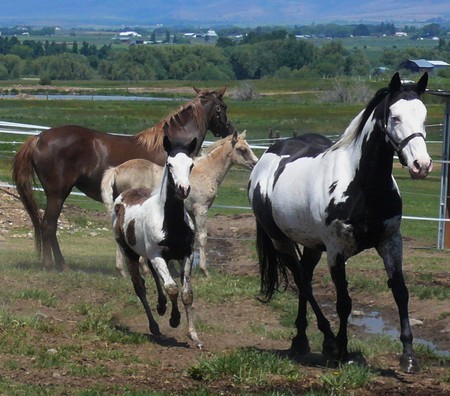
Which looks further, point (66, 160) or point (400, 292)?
point (66, 160)

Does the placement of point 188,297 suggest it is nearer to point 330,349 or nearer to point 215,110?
point 330,349

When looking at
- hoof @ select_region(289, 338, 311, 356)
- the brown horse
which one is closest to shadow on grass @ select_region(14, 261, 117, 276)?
the brown horse

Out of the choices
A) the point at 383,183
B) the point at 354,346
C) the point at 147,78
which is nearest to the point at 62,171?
the point at 354,346

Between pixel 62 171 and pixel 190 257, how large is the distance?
485 cm

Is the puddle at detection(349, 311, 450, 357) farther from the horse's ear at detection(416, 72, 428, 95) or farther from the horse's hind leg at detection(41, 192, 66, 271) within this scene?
the horse's hind leg at detection(41, 192, 66, 271)

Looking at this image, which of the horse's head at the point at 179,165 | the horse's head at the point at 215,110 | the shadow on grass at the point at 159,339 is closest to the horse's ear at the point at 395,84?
the horse's head at the point at 179,165

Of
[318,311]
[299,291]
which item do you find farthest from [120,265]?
[318,311]

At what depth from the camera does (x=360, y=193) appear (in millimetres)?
7785

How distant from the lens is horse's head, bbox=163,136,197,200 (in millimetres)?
9016

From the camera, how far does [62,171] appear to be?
13781 millimetres

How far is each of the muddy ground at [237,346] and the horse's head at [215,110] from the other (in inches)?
72.6

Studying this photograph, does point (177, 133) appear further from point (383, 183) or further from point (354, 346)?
point (383, 183)

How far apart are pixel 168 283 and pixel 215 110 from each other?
5.81 meters

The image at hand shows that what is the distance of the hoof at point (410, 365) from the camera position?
25.2 feet
